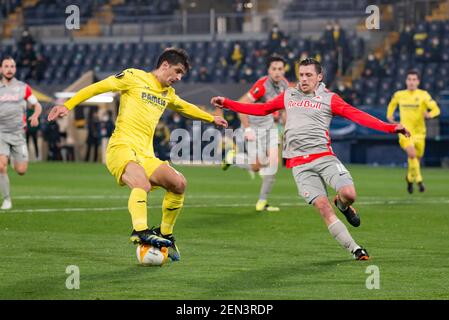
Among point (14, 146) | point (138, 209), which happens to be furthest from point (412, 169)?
point (138, 209)

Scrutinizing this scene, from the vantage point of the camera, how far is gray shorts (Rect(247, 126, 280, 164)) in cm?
1725

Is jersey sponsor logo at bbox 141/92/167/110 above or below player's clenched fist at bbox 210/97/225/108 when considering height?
above

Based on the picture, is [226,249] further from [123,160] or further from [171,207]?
[123,160]

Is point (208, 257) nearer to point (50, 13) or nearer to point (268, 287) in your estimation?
point (268, 287)

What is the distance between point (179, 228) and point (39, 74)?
27.0 meters

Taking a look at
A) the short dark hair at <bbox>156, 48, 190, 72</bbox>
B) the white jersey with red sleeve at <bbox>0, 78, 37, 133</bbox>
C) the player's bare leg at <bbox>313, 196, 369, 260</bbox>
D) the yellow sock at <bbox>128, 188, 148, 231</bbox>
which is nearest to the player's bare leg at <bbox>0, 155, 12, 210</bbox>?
the white jersey with red sleeve at <bbox>0, 78, 37, 133</bbox>

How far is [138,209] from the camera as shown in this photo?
32.8 feet

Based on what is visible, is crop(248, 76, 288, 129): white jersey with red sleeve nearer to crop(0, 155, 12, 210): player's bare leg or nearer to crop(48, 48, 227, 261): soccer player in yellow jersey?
crop(0, 155, 12, 210): player's bare leg

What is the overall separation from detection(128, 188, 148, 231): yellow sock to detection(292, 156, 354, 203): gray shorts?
5.74ft

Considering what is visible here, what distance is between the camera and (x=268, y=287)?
29.0 ft

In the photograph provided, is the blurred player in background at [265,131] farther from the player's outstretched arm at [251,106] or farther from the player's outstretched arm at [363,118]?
the player's outstretched arm at [363,118]

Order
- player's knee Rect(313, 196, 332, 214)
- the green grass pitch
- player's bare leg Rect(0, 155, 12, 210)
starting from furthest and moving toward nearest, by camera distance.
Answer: player's bare leg Rect(0, 155, 12, 210)
player's knee Rect(313, 196, 332, 214)
the green grass pitch

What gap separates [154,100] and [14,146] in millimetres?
6823
